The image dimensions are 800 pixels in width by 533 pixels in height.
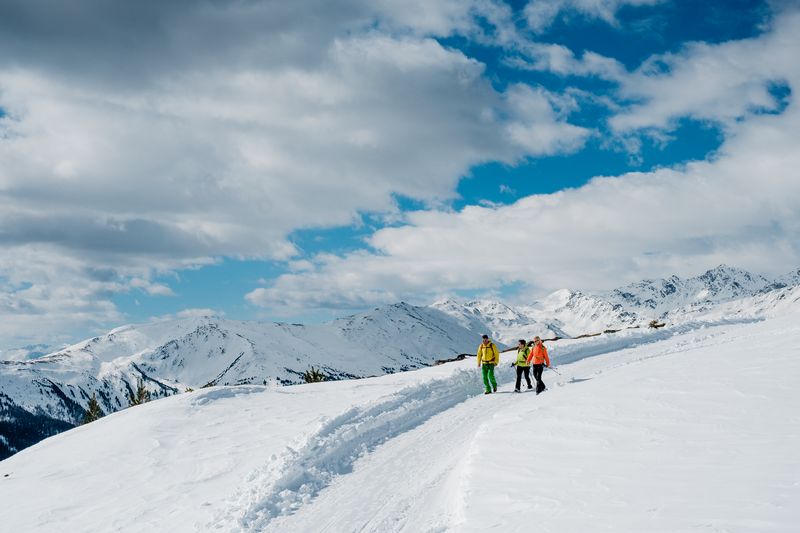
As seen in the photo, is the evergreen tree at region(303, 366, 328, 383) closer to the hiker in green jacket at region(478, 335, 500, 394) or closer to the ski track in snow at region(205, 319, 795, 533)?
the ski track in snow at region(205, 319, 795, 533)

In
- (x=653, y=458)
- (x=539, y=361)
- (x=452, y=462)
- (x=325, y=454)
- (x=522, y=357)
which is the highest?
(x=522, y=357)

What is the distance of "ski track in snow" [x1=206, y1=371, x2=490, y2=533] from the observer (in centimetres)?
937

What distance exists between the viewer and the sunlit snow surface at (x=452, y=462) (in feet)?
22.8

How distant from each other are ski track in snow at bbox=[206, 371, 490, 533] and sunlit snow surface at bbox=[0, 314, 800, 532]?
0.05 metres

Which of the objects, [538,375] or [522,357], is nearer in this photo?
[538,375]

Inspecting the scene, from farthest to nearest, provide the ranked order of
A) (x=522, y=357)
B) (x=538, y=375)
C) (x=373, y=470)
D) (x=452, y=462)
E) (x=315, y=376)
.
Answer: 1. (x=315, y=376)
2. (x=522, y=357)
3. (x=538, y=375)
4. (x=373, y=470)
5. (x=452, y=462)

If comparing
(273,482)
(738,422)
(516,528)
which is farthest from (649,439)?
(273,482)

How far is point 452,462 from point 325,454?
3498mm

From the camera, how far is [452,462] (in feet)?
35.3

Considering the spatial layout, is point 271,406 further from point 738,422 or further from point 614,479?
point 738,422

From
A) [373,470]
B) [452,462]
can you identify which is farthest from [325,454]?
[452,462]

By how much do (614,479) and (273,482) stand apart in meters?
7.13

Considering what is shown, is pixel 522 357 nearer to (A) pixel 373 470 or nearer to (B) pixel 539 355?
(B) pixel 539 355

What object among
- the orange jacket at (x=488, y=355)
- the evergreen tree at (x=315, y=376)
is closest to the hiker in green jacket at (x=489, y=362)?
the orange jacket at (x=488, y=355)
